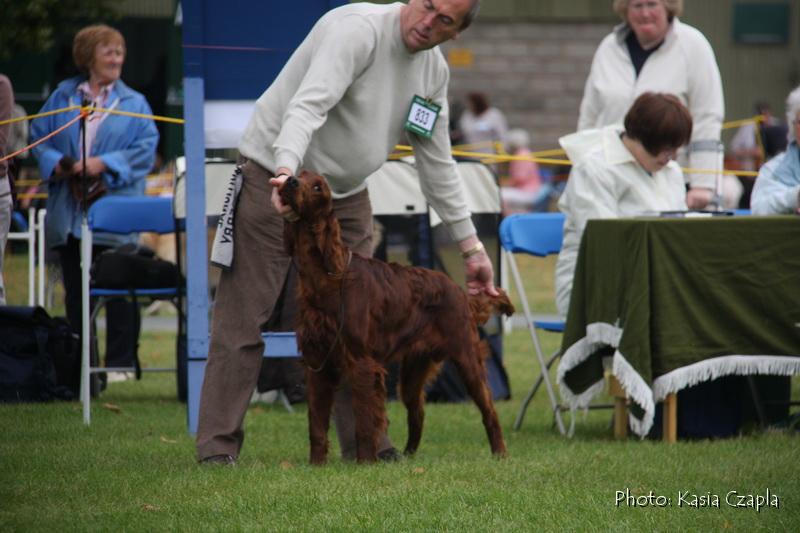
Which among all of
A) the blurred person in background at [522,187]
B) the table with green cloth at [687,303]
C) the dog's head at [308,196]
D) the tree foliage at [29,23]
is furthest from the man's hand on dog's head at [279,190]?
the blurred person in background at [522,187]

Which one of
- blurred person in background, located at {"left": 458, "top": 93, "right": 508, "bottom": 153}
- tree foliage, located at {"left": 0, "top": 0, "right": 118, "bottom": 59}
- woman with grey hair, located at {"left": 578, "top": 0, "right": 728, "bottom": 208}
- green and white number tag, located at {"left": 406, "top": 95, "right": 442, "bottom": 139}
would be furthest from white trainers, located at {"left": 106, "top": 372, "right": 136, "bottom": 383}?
blurred person in background, located at {"left": 458, "top": 93, "right": 508, "bottom": 153}

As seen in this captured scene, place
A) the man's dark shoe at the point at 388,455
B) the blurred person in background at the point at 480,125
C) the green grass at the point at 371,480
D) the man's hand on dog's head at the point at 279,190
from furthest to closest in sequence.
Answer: the blurred person in background at the point at 480,125, the man's dark shoe at the point at 388,455, the man's hand on dog's head at the point at 279,190, the green grass at the point at 371,480

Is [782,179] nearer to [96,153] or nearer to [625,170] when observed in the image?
[625,170]

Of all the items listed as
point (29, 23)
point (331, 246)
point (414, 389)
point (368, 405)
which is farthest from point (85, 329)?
point (29, 23)

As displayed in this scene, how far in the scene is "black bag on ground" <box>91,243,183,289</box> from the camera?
23.5 ft

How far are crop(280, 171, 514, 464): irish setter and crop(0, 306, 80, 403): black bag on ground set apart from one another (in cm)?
253

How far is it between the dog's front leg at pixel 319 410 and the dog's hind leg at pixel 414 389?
1.45ft

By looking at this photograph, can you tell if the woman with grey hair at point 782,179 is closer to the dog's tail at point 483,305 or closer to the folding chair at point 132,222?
the dog's tail at point 483,305

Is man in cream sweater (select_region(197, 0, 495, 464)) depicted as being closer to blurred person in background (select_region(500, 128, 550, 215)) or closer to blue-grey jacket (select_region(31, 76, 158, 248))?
blue-grey jacket (select_region(31, 76, 158, 248))

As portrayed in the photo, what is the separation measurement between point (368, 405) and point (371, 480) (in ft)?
1.00

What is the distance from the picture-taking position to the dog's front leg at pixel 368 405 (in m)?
4.72

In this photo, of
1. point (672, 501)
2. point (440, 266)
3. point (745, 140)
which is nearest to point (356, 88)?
point (672, 501)

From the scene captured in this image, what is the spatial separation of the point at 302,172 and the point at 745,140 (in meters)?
16.9

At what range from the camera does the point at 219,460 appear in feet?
15.9
